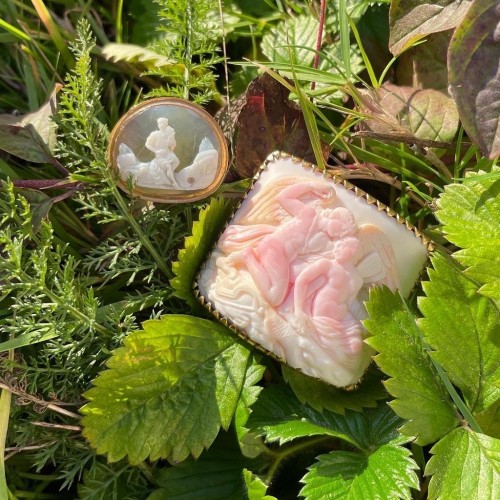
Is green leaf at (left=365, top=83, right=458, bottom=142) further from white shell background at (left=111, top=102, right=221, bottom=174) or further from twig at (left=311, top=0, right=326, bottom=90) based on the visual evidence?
white shell background at (left=111, top=102, right=221, bottom=174)

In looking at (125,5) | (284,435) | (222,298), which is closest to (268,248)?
(222,298)

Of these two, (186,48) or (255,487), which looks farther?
(186,48)

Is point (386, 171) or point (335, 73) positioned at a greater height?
point (335, 73)

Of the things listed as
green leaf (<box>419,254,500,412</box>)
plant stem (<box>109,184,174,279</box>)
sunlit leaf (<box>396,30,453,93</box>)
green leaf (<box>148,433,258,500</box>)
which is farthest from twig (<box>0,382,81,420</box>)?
sunlit leaf (<box>396,30,453,93</box>)

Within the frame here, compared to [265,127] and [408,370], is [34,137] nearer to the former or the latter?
[265,127]

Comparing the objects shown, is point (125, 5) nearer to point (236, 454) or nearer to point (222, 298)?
point (222, 298)

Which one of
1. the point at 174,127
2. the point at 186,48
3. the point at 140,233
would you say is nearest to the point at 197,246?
the point at 140,233
